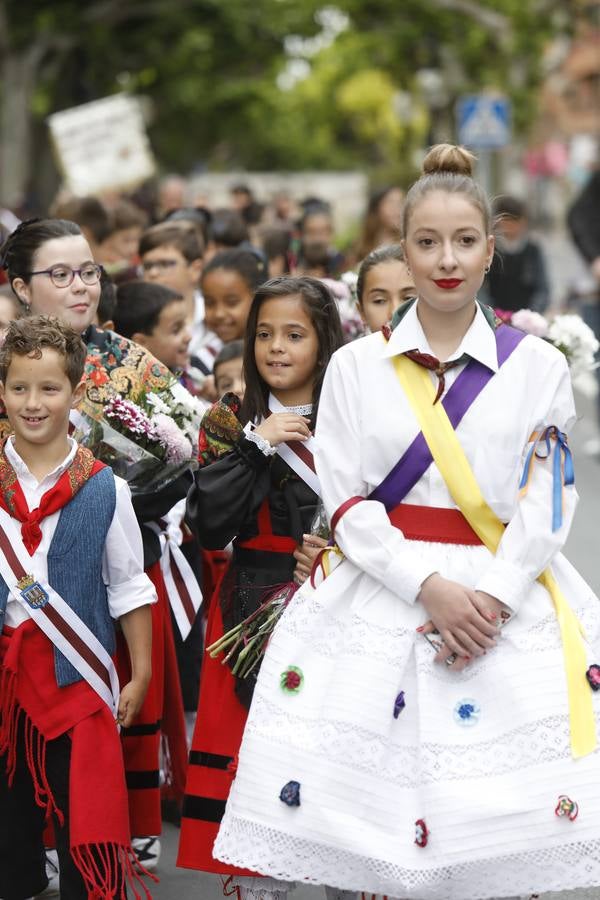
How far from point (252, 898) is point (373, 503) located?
115cm

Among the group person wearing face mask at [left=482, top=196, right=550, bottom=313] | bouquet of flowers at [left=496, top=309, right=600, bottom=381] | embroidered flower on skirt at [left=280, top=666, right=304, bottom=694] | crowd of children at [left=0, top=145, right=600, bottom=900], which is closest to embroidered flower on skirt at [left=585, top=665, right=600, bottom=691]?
crowd of children at [left=0, top=145, right=600, bottom=900]

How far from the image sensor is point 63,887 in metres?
4.24

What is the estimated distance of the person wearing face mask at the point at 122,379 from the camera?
4734 millimetres

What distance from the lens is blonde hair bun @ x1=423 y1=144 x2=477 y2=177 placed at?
3850mm

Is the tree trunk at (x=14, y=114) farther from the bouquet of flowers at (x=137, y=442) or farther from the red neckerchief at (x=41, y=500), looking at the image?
the red neckerchief at (x=41, y=500)

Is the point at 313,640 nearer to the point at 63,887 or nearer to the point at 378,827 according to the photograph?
the point at 378,827

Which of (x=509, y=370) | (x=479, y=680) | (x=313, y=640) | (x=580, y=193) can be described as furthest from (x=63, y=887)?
(x=580, y=193)

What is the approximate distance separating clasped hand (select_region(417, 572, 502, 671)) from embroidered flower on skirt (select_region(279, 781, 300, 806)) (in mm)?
437

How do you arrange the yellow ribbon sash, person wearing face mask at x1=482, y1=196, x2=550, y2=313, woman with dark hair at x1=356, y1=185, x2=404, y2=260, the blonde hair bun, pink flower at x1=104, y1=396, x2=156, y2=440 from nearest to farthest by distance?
the yellow ribbon sash → the blonde hair bun → pink flower at x1=104, y1=396, x2=156, y2=440 → woman with dark hair at x1=356, y1=185, x2=404, y2=260 → person wearing face mask at x1=482, y1=196, x2=550, y2=313

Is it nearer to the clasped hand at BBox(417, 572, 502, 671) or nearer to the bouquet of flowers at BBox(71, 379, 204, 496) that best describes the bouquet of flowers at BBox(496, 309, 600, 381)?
the bouquet of flowers at BBox(71, 379, 204, 496)

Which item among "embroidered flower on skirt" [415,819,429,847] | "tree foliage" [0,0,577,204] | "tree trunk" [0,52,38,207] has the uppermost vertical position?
"tree foliage" [0,0,577,204]

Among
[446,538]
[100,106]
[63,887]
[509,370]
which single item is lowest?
[63,887]

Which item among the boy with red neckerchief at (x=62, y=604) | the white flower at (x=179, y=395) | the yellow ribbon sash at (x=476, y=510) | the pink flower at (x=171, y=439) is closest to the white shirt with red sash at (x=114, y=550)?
the boy with red neckerchief at (x=62, y=604)

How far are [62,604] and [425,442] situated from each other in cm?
114
